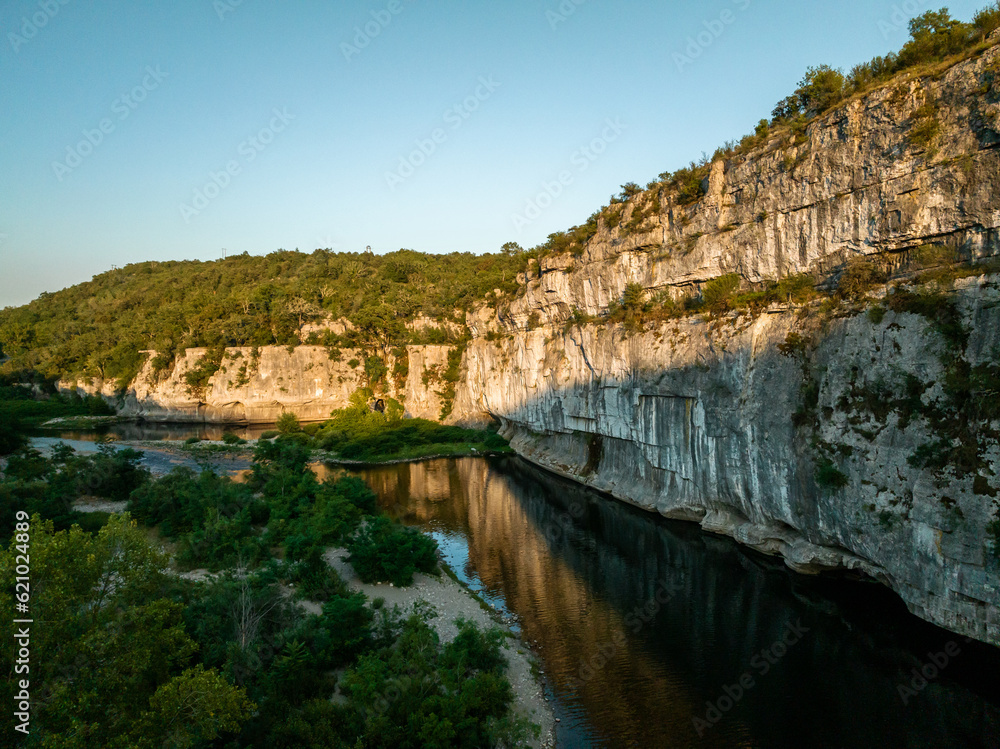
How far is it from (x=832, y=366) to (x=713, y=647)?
34.2ft

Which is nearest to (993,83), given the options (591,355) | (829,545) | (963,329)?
(963,329)

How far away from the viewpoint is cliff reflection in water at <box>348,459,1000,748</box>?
547 inches

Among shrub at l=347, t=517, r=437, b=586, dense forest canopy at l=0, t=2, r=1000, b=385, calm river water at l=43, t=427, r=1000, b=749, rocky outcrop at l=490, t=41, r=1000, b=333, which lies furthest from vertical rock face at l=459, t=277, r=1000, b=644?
shrub at l=347, t=517, r=437, b=586

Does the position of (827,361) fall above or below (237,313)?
below

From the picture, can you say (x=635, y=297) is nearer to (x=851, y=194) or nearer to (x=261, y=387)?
(x=851, y=194)

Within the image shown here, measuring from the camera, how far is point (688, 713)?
14562 millimetres

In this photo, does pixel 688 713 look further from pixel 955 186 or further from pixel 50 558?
pixel 955 186

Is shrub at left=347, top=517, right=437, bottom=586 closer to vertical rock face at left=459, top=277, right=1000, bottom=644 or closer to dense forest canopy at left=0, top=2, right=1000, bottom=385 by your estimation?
vertical rock face at left=459, top=277, right=1000, bottom=644

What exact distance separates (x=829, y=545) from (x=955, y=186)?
12843 mm

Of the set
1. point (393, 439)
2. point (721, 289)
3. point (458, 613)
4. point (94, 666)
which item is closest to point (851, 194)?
point (721, 289)

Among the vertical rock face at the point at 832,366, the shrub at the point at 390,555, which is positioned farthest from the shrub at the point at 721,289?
the shrub at the point at 390,555

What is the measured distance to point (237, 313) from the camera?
75.9 metres

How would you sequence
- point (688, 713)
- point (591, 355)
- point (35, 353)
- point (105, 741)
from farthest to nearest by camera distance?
1. point (35, 353)
2. point (591, 355)
3. point (688, 713)
4. point (105, 741)

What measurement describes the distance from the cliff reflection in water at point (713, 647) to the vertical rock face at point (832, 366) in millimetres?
1473
